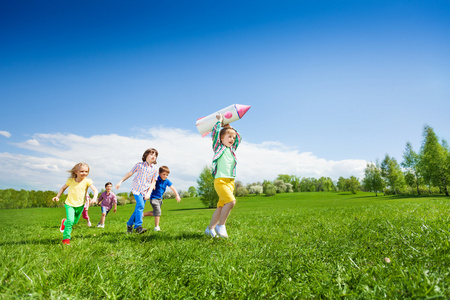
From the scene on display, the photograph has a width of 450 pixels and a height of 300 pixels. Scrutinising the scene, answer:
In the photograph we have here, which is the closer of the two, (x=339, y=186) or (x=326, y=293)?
(x=326, y=293)

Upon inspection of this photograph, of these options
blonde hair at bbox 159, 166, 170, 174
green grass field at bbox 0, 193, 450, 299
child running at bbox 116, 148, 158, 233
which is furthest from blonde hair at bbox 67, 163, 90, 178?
green grass field at bbox 0, 193, 450, 299

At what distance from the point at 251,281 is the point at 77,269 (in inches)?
78.4

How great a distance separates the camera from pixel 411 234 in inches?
151

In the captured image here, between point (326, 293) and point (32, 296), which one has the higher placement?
point (32, 296)

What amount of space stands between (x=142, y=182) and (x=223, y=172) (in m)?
2.97

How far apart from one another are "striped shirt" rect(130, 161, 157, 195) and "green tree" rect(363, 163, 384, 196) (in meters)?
75.5

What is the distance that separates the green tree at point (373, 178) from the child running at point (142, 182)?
75.4 m

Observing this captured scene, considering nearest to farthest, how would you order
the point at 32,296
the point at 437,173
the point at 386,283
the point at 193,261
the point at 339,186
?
the point at 32,296, the point at 386,283, the point at 193,261, the point at 437,173, the point at 339,186

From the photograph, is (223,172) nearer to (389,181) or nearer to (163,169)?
(163,169)

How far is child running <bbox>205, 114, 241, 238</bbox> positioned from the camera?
524 centimetres

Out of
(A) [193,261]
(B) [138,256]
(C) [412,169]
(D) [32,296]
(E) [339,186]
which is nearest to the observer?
(D) [32,296]

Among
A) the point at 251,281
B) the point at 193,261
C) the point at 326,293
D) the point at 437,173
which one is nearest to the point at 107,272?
the point at 193,261

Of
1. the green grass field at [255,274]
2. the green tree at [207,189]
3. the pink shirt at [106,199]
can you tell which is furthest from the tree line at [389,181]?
the green grass field at [255,274]

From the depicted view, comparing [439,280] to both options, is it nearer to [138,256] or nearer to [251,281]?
[251,281]
